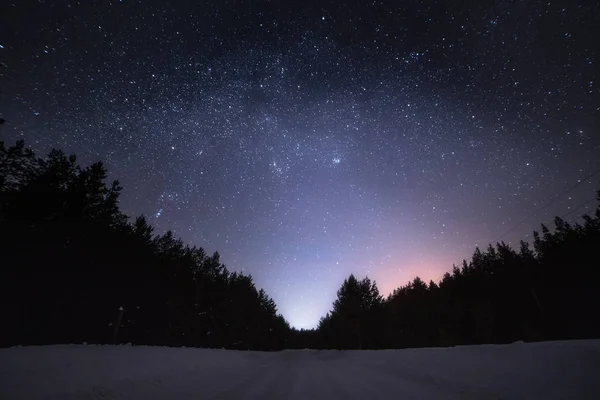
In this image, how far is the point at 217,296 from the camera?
5091 centimetres

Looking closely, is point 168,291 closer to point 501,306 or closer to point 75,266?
point 75,266

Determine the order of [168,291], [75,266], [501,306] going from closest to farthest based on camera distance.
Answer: [75,266] < [168,291] < [501,306]

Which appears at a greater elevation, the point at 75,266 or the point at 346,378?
the point at 75,266

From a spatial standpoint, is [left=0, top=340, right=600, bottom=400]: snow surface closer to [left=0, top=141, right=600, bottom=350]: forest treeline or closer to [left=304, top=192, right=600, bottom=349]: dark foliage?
[left=0, top=141, right=600, bottom=350]: forest treeline

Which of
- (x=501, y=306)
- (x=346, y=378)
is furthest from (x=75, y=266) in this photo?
(x=501, y=306)

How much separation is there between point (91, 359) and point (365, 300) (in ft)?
167

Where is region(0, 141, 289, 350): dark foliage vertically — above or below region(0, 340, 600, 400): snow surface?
above

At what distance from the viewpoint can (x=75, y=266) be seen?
27406mm

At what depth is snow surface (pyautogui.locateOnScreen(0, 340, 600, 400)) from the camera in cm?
559

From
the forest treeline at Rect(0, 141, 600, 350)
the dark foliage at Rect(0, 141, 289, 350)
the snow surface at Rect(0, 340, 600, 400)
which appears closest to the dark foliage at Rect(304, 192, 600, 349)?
the forest treeline at Rect(0, 141, 600, 350)

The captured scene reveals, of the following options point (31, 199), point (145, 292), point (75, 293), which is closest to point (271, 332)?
point (145, 292)

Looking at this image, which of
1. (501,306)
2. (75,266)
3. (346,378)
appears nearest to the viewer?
(346,378)

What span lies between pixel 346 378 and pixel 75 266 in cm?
2898

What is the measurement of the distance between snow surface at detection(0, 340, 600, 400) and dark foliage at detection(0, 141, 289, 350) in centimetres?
757
